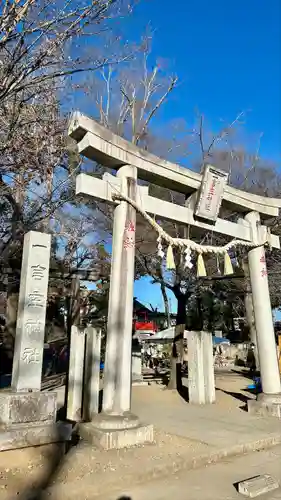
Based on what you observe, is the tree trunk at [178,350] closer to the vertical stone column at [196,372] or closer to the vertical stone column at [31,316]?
the vertical stone column at [196,372]

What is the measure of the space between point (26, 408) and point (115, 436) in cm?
140

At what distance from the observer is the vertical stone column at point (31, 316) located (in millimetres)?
5184

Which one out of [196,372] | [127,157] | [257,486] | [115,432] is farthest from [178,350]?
[257,486]

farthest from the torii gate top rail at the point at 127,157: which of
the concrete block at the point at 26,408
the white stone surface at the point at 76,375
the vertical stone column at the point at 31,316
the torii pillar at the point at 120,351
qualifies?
the concrete block at the point at 26,408

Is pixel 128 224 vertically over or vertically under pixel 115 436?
over

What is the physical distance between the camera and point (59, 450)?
5035mm

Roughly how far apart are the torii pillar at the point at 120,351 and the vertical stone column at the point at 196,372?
478 centimetres

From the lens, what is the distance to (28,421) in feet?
16.1

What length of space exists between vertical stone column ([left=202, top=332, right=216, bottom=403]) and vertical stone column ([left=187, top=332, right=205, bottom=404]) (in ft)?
0.40

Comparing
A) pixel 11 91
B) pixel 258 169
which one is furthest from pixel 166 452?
pixel 258 169

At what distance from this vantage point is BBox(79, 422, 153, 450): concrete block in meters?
5.50

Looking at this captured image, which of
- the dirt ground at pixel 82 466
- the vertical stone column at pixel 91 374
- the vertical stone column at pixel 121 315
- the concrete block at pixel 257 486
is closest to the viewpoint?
the dirt ground at pixel 82 466

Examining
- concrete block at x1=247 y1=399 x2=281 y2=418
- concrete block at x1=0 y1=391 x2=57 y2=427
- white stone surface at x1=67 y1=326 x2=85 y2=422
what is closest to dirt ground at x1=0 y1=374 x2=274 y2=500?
concrete block at x1=0 y1=391 x2=57 y2=427

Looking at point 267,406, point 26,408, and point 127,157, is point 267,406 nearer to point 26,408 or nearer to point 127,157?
point 26,408
